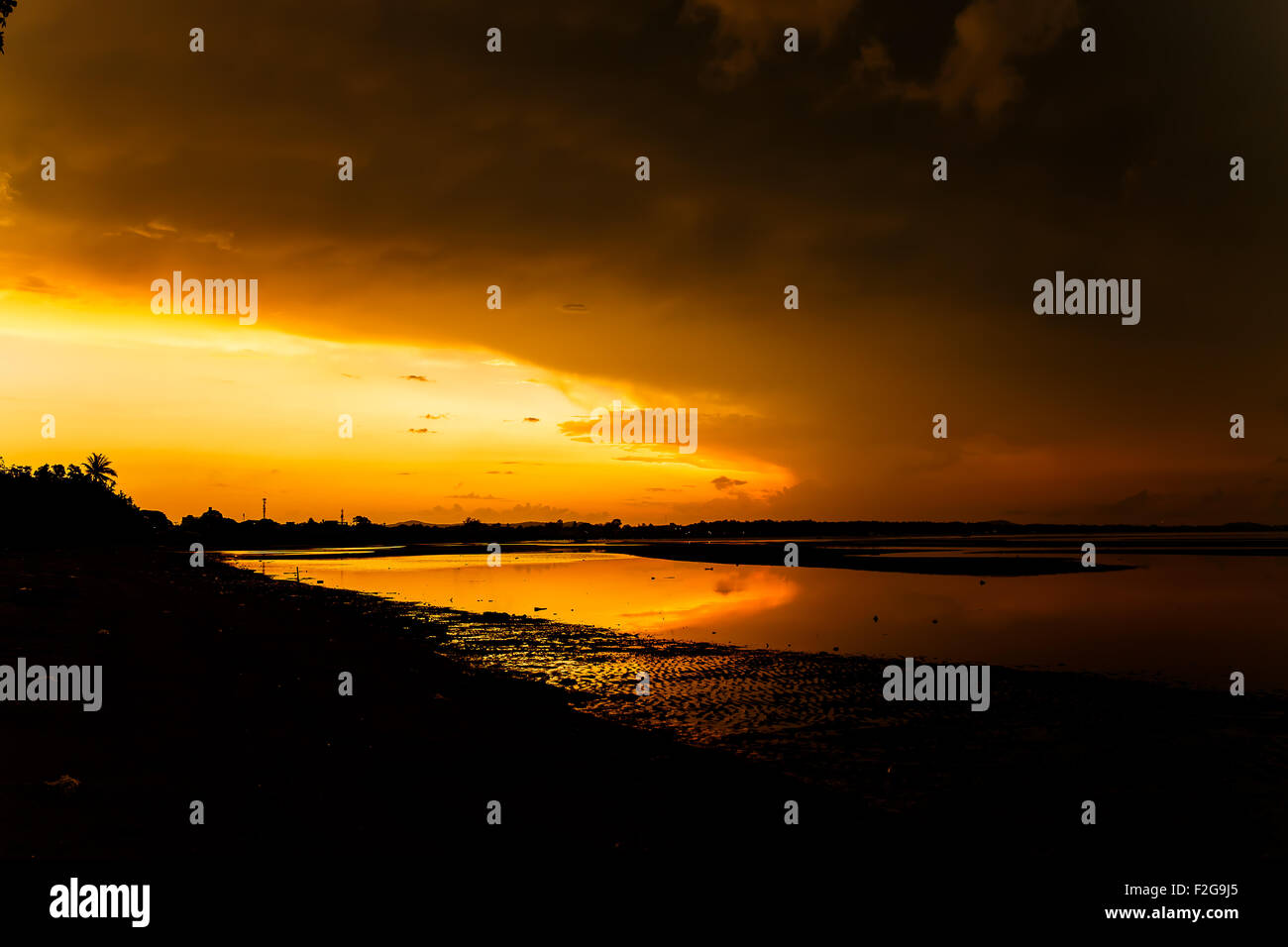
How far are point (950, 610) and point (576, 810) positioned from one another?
32.9m

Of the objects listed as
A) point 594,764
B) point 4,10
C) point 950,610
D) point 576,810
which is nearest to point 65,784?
point 576,810

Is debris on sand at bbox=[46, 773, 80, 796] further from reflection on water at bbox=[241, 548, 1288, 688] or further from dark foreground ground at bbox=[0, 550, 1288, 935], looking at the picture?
reflection on water at bbox=[241, 548, 1288, 688]

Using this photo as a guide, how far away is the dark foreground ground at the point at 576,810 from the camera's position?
9203 mm

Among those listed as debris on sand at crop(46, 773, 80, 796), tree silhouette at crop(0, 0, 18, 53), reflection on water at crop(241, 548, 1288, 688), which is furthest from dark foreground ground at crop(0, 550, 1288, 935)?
tree silhouette at crop(0, 0, 18, 53)

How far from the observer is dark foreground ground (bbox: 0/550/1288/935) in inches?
362

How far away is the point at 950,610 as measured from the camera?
3994 centimetres

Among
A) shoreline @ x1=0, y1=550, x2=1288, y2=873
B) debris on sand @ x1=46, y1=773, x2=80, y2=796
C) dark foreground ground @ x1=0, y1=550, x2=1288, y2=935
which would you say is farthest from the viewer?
debris on sand @ x1=46, y1=773, x2=80, y2=796

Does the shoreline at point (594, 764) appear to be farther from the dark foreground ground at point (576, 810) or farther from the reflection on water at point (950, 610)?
the reflection on water at point (950, 610)

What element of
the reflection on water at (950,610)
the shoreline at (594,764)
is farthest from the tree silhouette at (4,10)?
the reflection on water at (950,610)

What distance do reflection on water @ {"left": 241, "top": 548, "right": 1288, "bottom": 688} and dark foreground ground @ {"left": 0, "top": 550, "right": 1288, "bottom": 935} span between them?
7.28 metres

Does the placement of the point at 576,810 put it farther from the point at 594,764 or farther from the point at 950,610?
the point at 950,610
